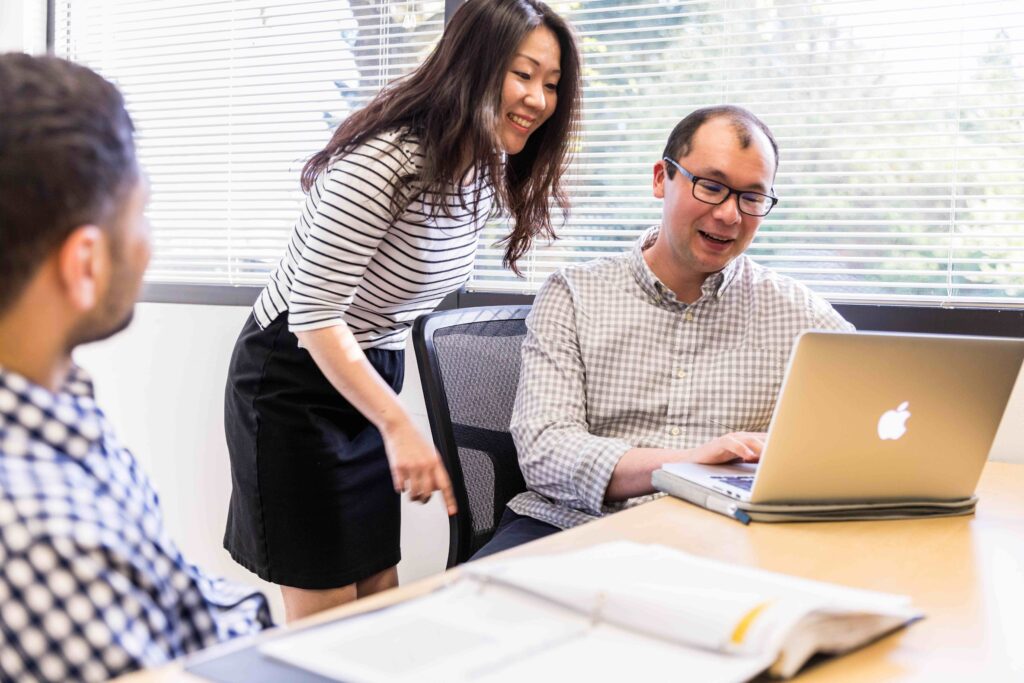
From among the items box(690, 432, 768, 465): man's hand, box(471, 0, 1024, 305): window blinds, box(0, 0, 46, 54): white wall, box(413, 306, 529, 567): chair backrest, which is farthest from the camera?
box(0, 0, 46, 54): white wall

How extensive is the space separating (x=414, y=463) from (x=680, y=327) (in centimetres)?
55

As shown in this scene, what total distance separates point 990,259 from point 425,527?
1.40 metres

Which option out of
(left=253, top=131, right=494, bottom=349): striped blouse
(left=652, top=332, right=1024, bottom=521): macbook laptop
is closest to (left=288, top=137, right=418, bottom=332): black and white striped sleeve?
(left=253, top=131, right=494, bottom=349): striped blouse

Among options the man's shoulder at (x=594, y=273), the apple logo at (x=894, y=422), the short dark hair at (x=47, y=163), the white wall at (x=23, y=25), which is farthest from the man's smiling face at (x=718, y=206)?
the white wall at (x=23, y=25)

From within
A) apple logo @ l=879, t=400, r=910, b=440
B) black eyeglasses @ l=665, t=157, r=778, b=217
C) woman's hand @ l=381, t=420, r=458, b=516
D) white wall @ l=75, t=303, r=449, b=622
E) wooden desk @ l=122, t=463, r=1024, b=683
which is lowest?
white wall @ l=75, t=303, r=449, b=622

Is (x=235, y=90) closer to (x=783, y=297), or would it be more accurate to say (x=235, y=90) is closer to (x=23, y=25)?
(x=23, y=25)

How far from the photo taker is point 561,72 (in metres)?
1.84

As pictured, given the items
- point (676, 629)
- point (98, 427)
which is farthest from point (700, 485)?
point (98, 427)

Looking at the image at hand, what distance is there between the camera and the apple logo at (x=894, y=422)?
3.94 ft

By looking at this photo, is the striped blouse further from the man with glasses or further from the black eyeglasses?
the black eyeglasses

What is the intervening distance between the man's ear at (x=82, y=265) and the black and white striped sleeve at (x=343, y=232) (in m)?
0.83

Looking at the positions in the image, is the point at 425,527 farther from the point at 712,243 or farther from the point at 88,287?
the point at 88,287

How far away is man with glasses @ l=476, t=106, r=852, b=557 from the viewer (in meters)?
1.72

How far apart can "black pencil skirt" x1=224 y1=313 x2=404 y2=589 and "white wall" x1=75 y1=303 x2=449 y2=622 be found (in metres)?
0.95
